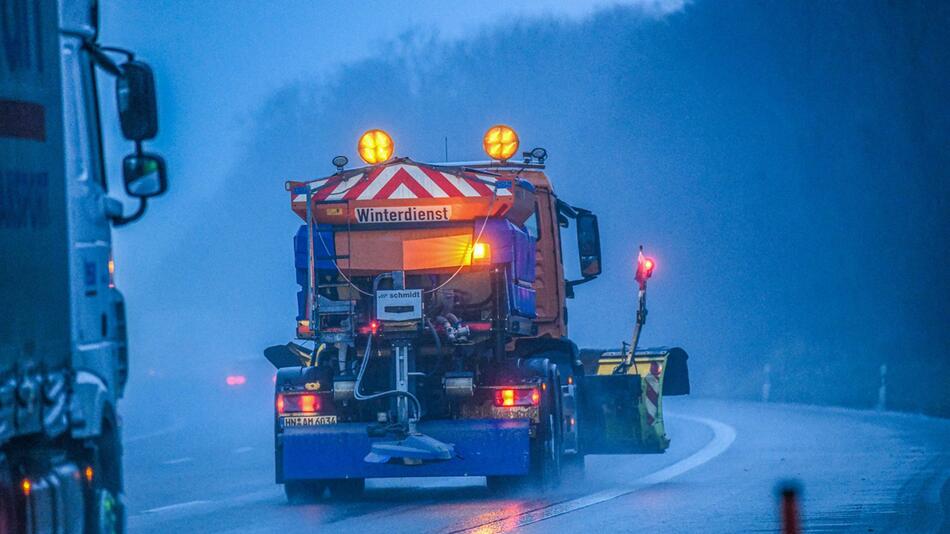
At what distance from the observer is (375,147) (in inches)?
673

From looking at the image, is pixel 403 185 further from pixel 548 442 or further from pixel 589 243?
pixel 589 243

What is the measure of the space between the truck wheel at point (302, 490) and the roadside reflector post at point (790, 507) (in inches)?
162

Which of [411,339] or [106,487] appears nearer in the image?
[106,487]

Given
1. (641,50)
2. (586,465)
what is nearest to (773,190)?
(641,50)

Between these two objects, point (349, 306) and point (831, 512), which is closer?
point (831, 512)

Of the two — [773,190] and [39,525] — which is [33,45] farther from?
[773,190]

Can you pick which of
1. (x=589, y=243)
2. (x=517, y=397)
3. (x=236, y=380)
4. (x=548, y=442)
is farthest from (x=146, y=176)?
(x=236, y=380)

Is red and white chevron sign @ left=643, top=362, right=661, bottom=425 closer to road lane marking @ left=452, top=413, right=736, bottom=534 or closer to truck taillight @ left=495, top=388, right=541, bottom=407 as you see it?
road lane marking @ left=452, top=413, right=736, bottom=534

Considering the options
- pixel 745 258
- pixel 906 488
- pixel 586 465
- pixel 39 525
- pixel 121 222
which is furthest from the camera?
pixel 745 258

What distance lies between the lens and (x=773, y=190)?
266 feet

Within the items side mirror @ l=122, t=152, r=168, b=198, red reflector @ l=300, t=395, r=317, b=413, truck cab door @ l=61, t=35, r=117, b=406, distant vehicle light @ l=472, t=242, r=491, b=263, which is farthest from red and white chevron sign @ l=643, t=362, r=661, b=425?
side mirror @ l=122, t=152, r=168, b=198

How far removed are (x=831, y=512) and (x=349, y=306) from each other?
473cm

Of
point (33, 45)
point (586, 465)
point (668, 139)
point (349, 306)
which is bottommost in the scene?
point (586, 465)

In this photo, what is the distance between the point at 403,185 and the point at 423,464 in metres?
2.57
